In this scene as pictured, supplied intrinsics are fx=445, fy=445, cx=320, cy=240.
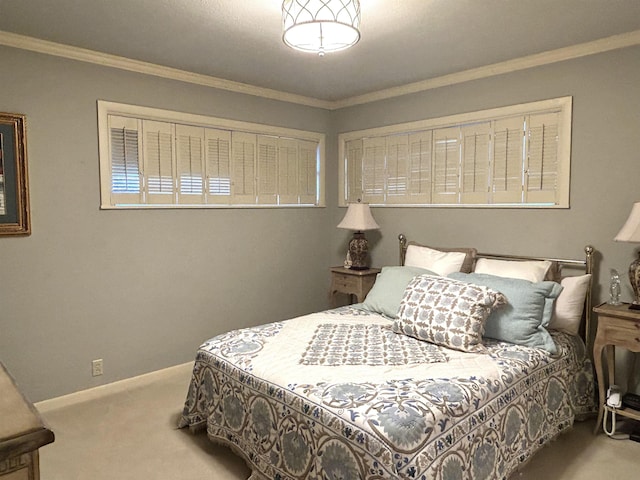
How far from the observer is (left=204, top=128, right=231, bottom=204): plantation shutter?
3914 millimetres

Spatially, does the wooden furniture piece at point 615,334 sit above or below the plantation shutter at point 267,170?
below

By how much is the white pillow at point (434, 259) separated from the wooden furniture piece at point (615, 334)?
3.46ft

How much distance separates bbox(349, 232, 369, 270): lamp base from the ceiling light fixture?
2299mm

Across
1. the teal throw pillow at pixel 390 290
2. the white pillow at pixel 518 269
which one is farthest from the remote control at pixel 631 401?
the teal throw pillow at pixel 390 290

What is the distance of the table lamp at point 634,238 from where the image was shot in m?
2.62

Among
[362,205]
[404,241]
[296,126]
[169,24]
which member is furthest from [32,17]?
[404,241]

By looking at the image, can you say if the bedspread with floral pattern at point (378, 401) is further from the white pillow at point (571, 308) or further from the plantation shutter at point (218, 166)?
the plantation shutter at point (218, 166)

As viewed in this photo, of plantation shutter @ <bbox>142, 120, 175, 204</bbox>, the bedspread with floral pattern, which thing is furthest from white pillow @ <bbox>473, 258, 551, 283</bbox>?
plantation shutter @ <bbox>142, 120, 175, 204</bbox>

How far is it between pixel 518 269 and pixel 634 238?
729 millimetres

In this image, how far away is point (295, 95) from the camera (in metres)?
4.43

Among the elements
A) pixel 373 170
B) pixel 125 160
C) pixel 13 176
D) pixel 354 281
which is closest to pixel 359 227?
pixel 354 281

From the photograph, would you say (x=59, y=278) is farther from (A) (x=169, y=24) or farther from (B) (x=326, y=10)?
(B) (x=326, y=10)

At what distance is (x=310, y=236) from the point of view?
4.74 meters

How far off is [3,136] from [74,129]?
0.43 meters
